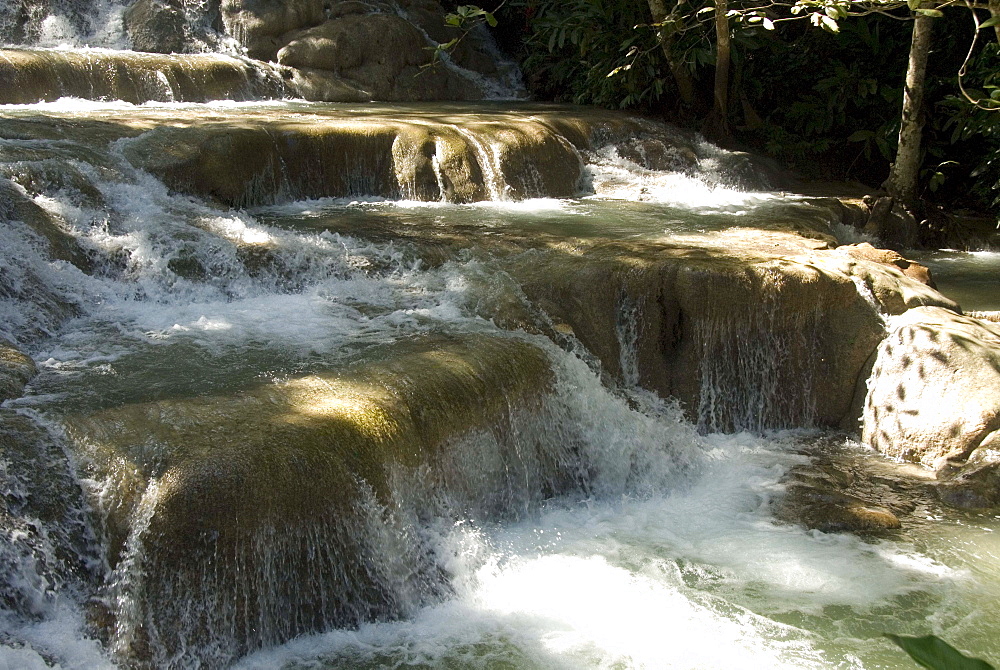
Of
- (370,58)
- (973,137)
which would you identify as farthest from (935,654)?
(370,58)

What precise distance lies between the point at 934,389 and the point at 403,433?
329 centimetres

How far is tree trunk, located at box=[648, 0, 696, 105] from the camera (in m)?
10.5

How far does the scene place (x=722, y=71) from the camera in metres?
10.6

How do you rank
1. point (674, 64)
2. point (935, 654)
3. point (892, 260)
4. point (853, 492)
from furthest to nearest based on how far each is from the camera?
point (674, 64) < point (892, 260) < point (853, 492) < point (935, 654)

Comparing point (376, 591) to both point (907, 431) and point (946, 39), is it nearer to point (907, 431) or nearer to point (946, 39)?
point (907, 431)

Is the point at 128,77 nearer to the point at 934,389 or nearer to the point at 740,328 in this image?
the point at 740,328

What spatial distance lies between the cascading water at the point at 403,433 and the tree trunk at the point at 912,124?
6.30ft

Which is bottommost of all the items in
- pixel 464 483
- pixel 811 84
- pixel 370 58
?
pixel 464 483

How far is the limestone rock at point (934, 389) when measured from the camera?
214 inches

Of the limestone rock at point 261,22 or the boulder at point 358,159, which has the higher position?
the limestone rock at point 261,22

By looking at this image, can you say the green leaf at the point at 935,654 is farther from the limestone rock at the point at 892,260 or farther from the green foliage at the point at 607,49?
the green foliage at the point at 607,49

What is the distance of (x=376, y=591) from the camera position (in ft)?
13.5

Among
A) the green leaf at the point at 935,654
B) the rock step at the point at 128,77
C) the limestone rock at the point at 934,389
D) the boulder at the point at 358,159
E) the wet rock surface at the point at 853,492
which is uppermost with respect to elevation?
the rock step at the point at 128,77

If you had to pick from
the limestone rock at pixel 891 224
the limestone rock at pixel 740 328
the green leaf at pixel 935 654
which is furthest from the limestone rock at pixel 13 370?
the limestone rock at pixel 891 224
